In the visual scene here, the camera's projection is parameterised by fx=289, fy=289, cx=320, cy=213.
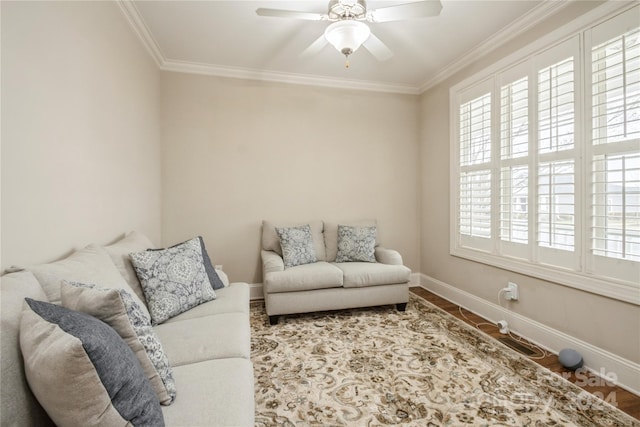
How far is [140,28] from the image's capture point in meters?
2.62

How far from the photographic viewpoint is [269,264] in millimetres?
3014

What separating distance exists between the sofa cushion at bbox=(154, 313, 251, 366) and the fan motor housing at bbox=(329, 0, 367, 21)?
2.28m

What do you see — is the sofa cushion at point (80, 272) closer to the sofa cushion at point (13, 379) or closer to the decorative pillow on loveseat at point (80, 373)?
the sofa cushion at point (13, 379)

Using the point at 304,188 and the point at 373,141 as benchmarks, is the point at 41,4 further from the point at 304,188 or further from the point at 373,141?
the point at 373,141

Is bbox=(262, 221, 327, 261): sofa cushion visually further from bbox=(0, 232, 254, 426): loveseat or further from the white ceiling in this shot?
the white ceiling

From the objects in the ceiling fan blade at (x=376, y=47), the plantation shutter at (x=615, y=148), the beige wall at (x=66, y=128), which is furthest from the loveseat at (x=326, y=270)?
the ceiling fan blade at (x=376, y=47)

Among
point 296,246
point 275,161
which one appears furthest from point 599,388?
point 275,161

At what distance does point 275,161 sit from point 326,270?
1.58m

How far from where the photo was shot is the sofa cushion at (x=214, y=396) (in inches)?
38.5

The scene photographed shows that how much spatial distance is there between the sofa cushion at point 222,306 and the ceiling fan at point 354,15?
1998 millimetres

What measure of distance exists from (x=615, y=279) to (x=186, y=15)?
12.6 ft

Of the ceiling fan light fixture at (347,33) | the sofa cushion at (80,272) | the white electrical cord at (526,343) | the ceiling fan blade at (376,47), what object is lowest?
the white electrical cord at (526,343)

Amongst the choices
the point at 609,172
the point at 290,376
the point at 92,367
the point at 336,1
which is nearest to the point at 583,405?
the point at 609,172

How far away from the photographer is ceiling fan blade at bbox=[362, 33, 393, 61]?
222cm
